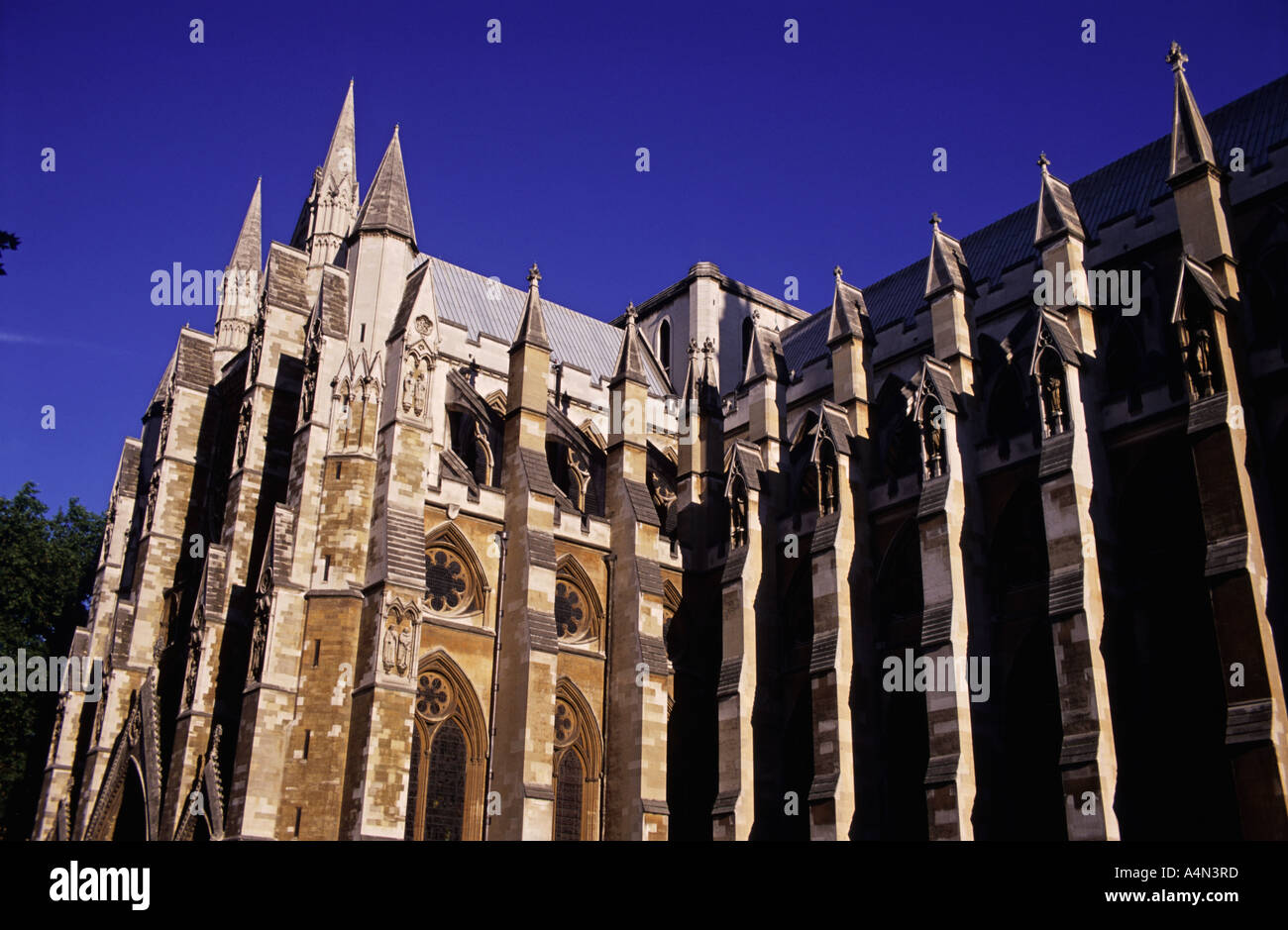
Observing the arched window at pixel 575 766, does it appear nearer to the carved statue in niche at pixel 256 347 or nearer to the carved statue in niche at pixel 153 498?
the carved statue in niche at pixel 256 347

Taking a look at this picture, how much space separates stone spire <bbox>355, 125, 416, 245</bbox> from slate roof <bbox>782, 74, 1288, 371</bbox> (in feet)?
44.9

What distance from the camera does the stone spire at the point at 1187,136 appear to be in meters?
24.0

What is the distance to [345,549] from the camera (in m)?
24.4

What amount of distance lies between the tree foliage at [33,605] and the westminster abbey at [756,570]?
4.96m

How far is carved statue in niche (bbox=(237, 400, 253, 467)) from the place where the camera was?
27.4 metres

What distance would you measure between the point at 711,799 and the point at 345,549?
11.2m

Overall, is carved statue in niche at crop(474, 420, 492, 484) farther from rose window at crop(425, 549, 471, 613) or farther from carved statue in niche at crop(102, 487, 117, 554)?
carved statue in niche at crop(102, 487, 117, 554)

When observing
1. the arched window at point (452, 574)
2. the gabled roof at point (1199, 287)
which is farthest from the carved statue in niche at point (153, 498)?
the gabled roof at point (1199, 287)

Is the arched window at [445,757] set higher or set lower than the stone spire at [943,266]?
lower

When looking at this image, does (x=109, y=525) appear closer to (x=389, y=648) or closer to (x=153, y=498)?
(x=153, y=498)

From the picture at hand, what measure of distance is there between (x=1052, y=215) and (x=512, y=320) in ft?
58.0

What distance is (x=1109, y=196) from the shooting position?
3064 cm

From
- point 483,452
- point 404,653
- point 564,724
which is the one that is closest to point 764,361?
point 483,452

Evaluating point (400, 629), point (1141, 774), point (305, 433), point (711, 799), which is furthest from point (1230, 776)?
point (305, 433)
